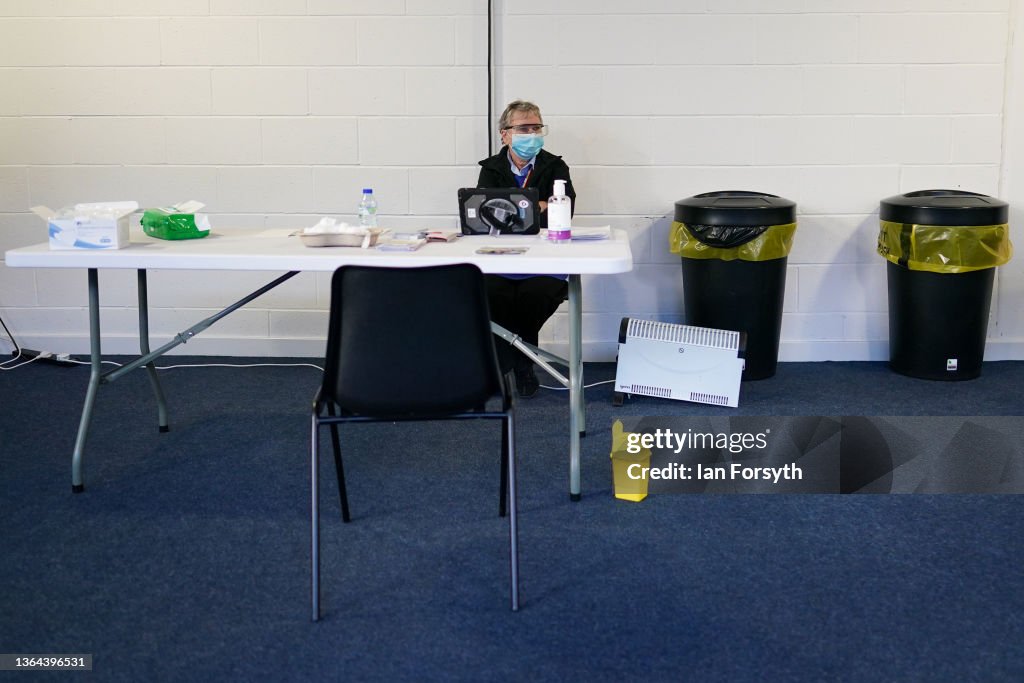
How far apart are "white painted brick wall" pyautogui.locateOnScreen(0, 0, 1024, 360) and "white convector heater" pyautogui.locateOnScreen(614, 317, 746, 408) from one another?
67 centimetres

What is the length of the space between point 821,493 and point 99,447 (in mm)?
2237

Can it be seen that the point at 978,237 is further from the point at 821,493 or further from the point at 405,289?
the point at 405,289

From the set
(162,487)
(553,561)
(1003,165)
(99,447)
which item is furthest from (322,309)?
(1003,165)

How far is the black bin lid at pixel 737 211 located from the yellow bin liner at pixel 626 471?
1.11 metres

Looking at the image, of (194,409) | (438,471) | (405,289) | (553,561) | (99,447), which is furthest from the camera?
(194,409)

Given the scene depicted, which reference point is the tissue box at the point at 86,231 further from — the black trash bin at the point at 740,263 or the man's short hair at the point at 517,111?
the black trash bin at the point at 740,263

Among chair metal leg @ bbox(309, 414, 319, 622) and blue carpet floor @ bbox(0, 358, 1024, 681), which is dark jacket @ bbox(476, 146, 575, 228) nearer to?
blue carpet floor @ bbox(0, 358, 1024, 681)

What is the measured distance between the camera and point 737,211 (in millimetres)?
4109

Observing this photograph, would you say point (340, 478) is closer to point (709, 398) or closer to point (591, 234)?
point (591, 234)

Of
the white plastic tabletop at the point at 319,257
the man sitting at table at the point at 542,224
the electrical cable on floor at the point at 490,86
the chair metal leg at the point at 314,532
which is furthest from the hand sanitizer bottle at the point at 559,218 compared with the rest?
the electrical cable on floor at the point at 490,86

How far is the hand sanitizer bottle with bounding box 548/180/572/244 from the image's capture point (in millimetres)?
3096

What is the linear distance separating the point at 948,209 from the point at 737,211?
781mm

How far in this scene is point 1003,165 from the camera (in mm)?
4441

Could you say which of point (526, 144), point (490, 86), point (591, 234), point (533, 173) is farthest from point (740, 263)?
point (490, 86)
